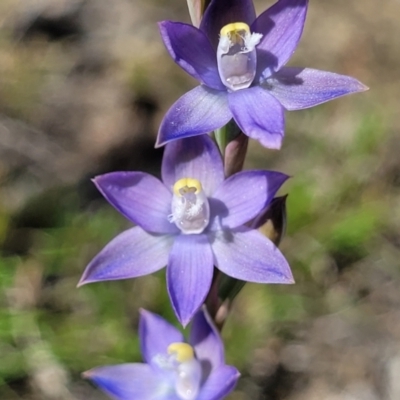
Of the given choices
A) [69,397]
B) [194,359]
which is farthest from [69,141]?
[194,359]

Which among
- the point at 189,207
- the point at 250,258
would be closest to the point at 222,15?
the point at 189,207

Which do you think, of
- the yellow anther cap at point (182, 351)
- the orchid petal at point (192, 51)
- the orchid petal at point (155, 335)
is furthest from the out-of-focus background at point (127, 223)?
the orchid petal at point (192, 51)

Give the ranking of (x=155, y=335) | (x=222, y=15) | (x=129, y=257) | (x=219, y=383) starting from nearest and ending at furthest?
(x=222, y=15), (x=129, y=257), (x=219, y=383), (x=155, y=335)

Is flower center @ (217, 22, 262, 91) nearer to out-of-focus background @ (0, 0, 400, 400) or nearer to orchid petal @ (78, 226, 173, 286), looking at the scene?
orchid petal @ (78, 226, 173, 286)

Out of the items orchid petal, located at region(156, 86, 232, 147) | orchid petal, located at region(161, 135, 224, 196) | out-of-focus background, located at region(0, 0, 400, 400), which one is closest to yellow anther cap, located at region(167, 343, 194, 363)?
orchid petal, located at region(161, 135, 224, 196)

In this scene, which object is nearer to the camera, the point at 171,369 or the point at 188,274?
the point at 188,274

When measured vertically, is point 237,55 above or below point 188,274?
above

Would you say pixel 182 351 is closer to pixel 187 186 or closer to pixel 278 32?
pixel 187 186

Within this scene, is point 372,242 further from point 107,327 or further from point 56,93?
point 56,93
